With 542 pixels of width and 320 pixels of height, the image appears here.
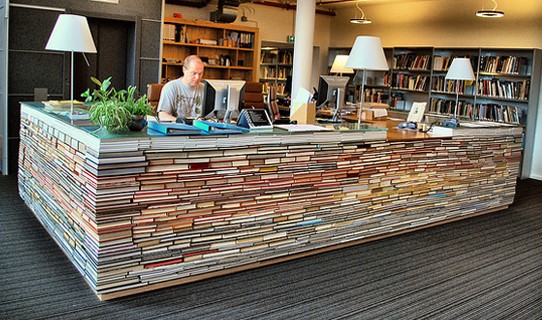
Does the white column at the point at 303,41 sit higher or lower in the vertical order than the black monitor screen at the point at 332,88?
higher

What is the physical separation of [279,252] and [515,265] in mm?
2014

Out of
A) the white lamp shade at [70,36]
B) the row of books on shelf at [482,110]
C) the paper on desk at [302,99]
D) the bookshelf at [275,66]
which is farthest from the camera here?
the bookshelf at [275,66]

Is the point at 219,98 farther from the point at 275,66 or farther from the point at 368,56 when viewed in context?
the point at 275,66

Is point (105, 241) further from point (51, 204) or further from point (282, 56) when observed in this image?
point (282, 56)

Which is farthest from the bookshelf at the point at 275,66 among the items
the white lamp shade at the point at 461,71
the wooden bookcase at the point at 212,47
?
the white lamp shade at the point at 461,71

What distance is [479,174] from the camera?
5.91 m

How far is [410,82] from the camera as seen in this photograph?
33.8ft

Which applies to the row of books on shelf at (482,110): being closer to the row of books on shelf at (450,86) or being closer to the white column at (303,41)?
the row of books on shelf at (450,86)

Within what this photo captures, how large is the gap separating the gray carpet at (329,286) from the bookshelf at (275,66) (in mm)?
7712

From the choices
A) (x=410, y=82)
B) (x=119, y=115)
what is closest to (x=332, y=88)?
(x=119, y=115)

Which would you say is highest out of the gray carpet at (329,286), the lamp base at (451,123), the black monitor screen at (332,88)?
the black monitor screen at (332,88)

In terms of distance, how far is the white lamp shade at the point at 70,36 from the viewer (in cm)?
418

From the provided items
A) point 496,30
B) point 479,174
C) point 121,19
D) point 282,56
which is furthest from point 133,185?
point 282,56

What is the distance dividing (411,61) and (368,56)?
5.79 m
